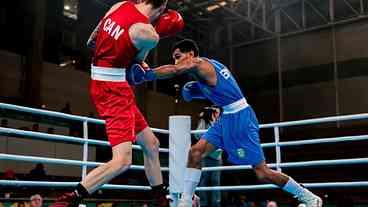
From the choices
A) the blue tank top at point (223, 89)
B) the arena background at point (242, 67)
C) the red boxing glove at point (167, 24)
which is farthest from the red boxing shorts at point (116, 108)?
the arena background at point (242, 67)

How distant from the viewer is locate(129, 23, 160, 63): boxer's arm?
2146 mm

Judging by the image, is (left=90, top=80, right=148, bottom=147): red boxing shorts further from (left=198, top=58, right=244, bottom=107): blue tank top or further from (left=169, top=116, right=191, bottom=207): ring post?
(left=169, top=116, right=191, bottom=207): ring post

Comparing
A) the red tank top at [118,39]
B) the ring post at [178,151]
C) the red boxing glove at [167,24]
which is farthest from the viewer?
the ring post at [178,151]

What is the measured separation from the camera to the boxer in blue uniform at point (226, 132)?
2812 mm

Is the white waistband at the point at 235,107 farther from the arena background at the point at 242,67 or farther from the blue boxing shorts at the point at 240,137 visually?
the arena background at the point at 242,67

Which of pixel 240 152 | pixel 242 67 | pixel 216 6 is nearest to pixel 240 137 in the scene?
pixel 240 152

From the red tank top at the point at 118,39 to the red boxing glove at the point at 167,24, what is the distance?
22cm

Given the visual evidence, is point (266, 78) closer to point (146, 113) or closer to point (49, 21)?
point (146, 113)

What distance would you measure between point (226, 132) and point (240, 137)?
3.9 inches

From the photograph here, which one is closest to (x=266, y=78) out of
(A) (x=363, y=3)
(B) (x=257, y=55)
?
(B) (x=257, y=55)

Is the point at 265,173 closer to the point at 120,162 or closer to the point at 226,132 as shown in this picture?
the point at 226,132

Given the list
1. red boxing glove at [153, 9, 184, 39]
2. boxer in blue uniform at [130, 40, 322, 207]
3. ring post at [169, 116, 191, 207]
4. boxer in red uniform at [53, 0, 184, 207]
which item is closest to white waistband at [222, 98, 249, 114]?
boxer in blue uniform at [130, 40, 322, 207]

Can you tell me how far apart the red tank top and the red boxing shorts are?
110 millimetres

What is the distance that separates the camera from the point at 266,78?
44.2ft
